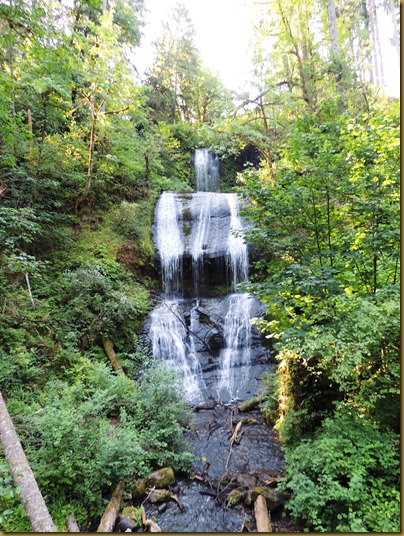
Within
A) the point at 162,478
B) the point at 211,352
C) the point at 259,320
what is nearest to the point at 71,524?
the point at 162,478

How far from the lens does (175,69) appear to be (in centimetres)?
1741

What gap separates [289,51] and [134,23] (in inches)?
299

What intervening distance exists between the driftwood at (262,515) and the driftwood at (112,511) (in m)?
1.48

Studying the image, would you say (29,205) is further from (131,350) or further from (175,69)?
(175,69)

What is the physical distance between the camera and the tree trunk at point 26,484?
2.17m

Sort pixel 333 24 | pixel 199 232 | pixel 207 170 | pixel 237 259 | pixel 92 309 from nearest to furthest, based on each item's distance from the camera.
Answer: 1. pixel 92 309
2. pixel 333 24
3. pixel 237 259
4. pixel 199 232
5. pixel 207 170

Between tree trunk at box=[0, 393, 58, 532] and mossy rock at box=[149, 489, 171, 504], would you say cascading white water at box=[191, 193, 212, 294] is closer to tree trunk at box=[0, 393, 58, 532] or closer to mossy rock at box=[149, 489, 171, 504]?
mossy rock at box=[149, 489, 171, 504]

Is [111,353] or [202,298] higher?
[202,298]

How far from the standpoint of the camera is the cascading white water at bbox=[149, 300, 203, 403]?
6616 mm

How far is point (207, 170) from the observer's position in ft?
54.8

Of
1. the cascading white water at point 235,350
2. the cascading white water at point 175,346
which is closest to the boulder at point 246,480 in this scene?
the cascading white water at point 235,350

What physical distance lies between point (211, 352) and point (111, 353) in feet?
8.42

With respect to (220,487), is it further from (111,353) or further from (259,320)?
(111,353)

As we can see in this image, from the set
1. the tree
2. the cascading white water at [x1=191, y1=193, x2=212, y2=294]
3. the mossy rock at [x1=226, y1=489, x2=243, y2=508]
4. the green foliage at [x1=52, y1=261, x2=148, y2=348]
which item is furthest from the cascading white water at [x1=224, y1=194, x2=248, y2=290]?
the tree
